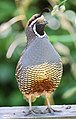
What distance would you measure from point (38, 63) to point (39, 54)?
32 mm

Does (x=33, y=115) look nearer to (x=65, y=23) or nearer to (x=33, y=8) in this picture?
(x=65, y=23)

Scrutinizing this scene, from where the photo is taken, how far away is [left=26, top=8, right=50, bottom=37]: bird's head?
1.99 metres

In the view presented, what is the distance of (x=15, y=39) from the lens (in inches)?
134

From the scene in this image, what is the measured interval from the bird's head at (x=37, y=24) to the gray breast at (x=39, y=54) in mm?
21

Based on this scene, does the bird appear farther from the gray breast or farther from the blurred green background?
the blurred green background

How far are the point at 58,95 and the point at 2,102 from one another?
12.9 inches

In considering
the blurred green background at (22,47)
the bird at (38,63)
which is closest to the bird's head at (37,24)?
the bird at (38,63)

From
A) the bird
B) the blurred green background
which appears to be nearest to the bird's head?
the bird

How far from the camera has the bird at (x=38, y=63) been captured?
2000 millimetres

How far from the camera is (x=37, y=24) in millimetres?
2000

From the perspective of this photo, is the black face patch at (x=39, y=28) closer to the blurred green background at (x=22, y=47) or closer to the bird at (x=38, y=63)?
the bird at (x=38, y=63)

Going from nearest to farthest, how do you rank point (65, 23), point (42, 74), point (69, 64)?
point (42, 74) → point (65, 23) → point (69, 64)

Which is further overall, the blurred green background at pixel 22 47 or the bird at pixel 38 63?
the blurred green background at pixel 22 47

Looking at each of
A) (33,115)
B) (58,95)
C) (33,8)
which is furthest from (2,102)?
(33,115)
